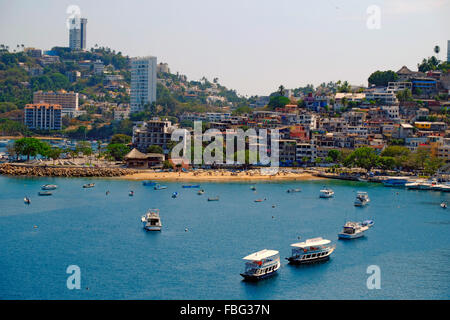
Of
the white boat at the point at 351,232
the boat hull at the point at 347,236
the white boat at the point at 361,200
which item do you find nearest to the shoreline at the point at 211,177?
the white boat at the point at 361,200

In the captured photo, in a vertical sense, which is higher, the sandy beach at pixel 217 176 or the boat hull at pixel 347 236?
the sandy beach at pixel 217 176

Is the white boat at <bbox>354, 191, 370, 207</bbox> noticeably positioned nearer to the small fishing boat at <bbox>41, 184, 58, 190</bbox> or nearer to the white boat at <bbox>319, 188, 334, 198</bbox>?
the white boat at <bbox>319, 188, 334, 198</bbox>

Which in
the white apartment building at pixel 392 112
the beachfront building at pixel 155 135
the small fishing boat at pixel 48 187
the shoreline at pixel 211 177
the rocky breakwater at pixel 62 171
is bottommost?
the small fishing boat at pixel 48 187

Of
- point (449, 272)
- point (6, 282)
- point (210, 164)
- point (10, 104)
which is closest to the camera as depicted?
point (6, 282)

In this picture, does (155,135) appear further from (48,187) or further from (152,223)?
(152,223)

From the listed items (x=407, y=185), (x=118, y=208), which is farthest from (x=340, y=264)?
(x=407, y=185)

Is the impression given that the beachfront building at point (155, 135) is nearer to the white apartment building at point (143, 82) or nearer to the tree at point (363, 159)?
the tree at point (363, 159)

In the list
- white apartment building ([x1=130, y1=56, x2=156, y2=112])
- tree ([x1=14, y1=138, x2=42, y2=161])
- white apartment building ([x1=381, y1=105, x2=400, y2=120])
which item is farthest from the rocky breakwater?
white apartment building ([x1=130, y1=56, x2=156, y2=112])

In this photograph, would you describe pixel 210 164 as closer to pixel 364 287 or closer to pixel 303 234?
pixel 303 234
